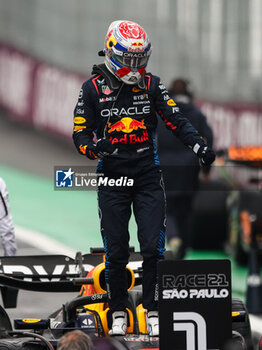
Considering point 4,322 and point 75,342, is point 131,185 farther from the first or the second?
point 75,342

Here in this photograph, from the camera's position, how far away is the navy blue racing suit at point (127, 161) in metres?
6.75

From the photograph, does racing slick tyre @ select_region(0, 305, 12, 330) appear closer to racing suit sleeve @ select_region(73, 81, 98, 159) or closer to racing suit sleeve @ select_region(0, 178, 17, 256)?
racing suit sleeve @ select_region(0, 178, 17, 256)

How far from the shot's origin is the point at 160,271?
602cm

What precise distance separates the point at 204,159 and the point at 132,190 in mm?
483

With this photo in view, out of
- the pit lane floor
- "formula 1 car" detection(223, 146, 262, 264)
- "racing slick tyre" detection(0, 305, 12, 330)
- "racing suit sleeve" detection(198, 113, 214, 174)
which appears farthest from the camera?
the pit lane floor

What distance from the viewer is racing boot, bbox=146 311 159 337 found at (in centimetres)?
673

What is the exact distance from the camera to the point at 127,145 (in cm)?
677

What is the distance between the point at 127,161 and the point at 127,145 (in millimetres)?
95

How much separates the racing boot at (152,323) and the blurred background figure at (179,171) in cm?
392

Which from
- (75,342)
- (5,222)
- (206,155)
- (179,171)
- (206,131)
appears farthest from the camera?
(179,171)

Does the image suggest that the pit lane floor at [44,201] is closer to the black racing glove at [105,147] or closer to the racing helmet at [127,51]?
the black racing glove at [105,147]

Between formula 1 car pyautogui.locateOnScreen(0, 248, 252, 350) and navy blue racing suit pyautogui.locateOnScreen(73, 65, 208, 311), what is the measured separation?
20 cm

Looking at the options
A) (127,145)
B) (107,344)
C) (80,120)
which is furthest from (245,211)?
(107,344)

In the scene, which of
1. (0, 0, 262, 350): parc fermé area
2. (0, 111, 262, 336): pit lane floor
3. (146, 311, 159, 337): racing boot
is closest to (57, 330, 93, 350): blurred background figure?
(0, 0, 262, 350): parc fermé area
